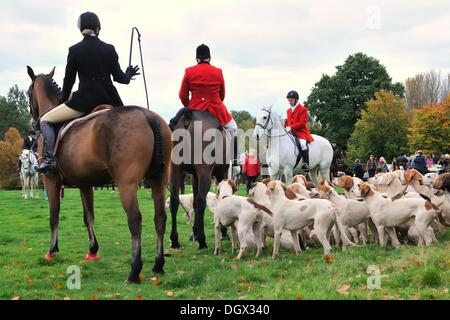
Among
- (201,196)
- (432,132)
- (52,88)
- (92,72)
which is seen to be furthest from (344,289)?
(432,132)

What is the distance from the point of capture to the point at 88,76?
26.2ft

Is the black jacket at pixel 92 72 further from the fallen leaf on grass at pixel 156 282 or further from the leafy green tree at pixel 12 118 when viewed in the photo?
the leafy green tree at pixel 12 118

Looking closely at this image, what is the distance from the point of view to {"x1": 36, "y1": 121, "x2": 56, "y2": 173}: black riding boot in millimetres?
8109

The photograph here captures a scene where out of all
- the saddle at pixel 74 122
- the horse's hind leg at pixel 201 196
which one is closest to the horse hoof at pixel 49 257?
the saddle at pixel 74 122

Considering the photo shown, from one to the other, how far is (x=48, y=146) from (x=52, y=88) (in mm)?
1931

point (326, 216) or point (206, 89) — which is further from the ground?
point (206, 89)

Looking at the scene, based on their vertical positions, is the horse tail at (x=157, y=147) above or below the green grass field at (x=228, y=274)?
above

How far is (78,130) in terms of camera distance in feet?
25.1

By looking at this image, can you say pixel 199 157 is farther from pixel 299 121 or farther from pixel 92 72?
pixel 299 121

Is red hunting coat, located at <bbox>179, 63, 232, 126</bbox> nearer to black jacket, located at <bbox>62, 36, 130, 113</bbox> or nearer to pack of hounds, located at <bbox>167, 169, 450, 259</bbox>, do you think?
pack of hounds, located at <bbox>167, 169, 450, 259</bbox>

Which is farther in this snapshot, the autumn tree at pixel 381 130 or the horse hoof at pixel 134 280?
the autumn tree at pixel 381 130

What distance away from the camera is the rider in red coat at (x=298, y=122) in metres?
14.7

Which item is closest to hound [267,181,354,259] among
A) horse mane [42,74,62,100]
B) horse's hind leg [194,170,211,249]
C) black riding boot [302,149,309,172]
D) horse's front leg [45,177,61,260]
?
horse's hind leg [194,170,211,249]
